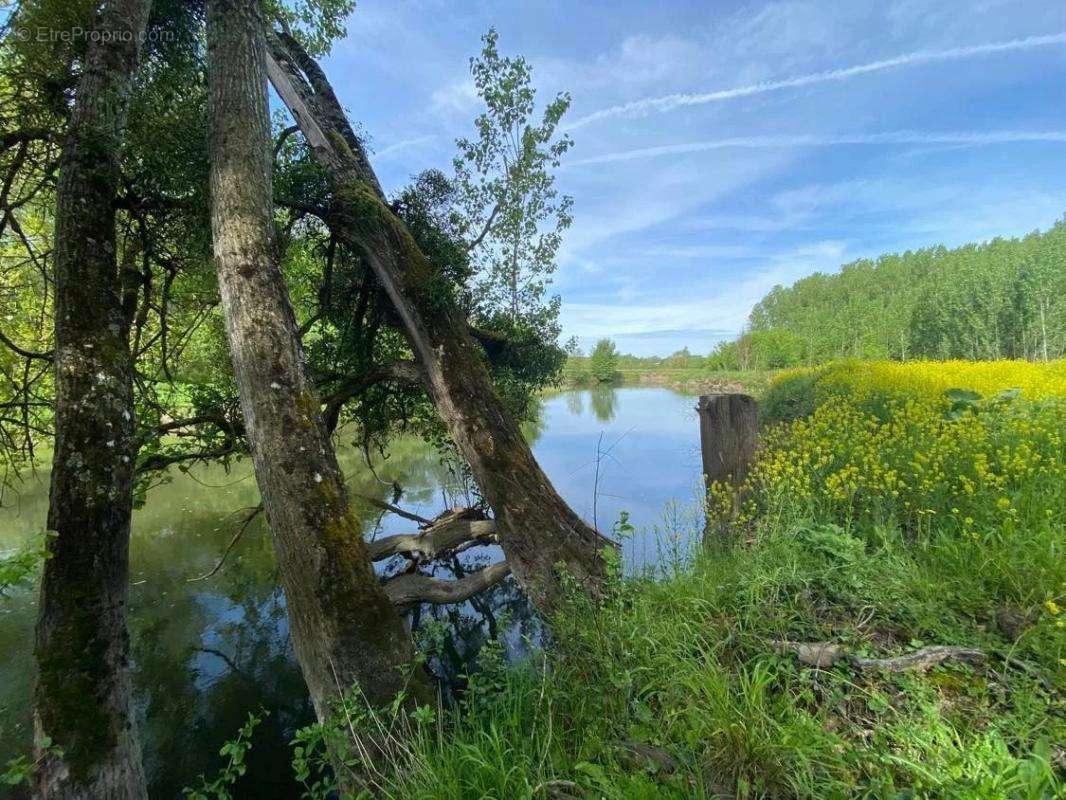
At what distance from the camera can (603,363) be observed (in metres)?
68.0

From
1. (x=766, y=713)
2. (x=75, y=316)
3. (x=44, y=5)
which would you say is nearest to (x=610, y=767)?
(x=766, y=713)

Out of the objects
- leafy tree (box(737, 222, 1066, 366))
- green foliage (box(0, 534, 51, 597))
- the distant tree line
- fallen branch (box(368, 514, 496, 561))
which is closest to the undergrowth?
green foliage (box(0, 534, 51, 597))

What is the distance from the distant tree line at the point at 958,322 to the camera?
33.0 m

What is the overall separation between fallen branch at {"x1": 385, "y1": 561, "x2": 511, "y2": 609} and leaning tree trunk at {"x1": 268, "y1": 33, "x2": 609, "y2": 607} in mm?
911

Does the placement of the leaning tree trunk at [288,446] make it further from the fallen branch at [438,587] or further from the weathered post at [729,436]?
the weathered post at [729,436]

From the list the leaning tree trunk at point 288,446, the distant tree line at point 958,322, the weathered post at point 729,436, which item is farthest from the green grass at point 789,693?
the distant tree line at point 958,322

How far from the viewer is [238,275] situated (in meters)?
3.04

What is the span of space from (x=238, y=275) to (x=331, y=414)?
92.5 inches

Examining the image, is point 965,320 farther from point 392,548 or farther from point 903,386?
point 392,548

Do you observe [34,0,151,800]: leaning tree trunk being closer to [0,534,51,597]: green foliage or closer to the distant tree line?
[0,534,51,597]: green foliage

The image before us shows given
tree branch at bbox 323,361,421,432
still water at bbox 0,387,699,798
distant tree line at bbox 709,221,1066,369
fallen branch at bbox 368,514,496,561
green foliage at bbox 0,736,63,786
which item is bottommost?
still water at bbox 0,387,699,798

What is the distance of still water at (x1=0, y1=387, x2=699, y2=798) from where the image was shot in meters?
4.11

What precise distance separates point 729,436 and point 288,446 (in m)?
3.35

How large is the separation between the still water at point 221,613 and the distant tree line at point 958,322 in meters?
37.5
